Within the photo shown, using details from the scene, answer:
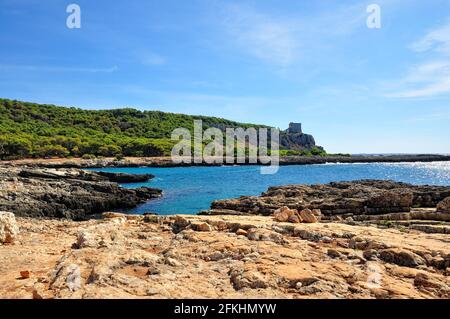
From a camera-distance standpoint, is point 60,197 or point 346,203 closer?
point 346,203

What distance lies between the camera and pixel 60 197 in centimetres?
2917

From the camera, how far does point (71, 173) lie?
4609 centimetres

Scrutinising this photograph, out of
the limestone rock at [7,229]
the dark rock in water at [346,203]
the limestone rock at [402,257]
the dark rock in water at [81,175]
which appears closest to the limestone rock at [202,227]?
the limestone rock at [402,257]

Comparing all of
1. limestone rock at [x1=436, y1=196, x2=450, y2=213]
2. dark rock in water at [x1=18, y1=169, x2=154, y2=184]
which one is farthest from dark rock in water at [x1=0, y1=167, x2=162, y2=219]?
limestone rock at [x1=436, y1=196, x2=450, y2=213]

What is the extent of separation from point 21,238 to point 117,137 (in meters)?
118

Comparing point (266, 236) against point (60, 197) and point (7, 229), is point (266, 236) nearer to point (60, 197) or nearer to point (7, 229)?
point (7, 229)

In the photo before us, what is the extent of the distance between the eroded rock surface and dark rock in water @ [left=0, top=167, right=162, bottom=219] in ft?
48.9

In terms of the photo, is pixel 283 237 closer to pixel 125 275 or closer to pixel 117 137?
pixel 125 275

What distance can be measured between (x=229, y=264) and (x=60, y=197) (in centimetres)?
2499

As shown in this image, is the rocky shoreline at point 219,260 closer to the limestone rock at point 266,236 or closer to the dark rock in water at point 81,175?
the limestone rock at point 266,236

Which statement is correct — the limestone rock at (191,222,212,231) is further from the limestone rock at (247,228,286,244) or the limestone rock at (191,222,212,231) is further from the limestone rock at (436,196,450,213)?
the limestone rock at (436,196,450,213)

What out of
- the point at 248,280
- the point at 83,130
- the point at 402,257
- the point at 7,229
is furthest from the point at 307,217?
the point at 83,130

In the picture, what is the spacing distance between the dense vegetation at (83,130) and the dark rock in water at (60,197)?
200ft

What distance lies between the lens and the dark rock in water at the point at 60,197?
2575 cm
